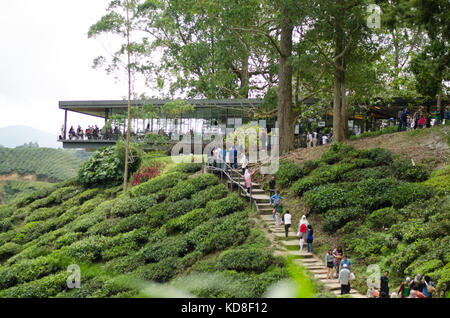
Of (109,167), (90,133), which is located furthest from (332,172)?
(90,133)

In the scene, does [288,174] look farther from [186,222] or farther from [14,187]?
[14,187]

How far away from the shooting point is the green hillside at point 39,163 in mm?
68938

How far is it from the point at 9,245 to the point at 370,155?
18.5 meters

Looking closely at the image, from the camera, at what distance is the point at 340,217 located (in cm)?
1439

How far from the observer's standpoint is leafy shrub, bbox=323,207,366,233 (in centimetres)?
1432

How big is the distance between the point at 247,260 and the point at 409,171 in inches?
327

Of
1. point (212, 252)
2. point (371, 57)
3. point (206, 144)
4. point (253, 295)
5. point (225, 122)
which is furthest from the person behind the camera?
point (225, 122)

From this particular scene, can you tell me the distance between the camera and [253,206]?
16969 mm

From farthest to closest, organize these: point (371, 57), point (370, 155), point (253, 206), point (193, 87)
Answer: point (193, 87), point (371, 57), point (370, 155), point (253, 206)

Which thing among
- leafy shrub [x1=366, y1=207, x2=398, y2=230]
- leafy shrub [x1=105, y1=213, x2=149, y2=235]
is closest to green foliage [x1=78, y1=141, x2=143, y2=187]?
leafy shrub [x1=105, y1=213, x2=149, y2=235]

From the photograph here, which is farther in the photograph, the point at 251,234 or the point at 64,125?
the point at 64,125

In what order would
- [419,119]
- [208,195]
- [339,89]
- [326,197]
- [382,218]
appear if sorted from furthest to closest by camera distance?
[419,119]
[339,89]
[208,195]
[326,197]
[382,218]

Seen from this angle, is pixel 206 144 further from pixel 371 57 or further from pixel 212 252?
pixel 212 252
